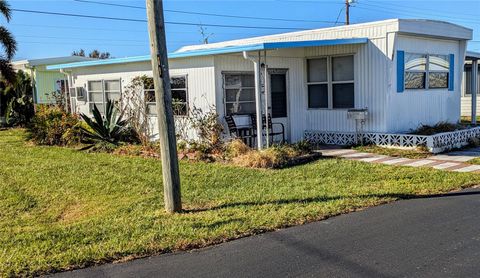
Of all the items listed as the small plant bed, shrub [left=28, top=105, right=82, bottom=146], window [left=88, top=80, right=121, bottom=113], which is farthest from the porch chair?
shrub [left=28, top=105, right=82, bottom=146]

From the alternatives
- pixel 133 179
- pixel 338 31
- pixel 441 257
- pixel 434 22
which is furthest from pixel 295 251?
pixel 434 22

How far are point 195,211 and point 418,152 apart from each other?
668 cm

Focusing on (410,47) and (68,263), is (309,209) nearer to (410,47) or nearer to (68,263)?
(68,263)

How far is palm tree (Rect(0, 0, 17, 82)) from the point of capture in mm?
18234

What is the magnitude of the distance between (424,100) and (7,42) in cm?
1513

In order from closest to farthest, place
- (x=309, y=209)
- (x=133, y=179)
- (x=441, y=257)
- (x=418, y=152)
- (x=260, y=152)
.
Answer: (x=441, y=257) → (x=309, y=209) → (x=133, y=179) → (x=260, y=152) → (x=418, y=152)

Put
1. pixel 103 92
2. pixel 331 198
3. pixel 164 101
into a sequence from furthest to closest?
1. pixel 103 92
2. pixel 331 198
3. pixel 164 101

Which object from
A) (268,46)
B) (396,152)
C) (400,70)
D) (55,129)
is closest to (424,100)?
(400,70)

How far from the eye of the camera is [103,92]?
1551 centimetres

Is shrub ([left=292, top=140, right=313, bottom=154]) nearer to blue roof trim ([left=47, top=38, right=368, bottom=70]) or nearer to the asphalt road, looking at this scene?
blue roof trim ([left=47, top=38, right=368, bottom=70])

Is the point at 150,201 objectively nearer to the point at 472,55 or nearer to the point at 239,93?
the point at 239,93

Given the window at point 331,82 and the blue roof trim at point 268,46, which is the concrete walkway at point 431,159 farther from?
the blue roof trim at point 268,46

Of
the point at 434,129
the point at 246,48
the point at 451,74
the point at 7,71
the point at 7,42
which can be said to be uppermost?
the point at 7,42

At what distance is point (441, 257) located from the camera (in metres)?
4.62
